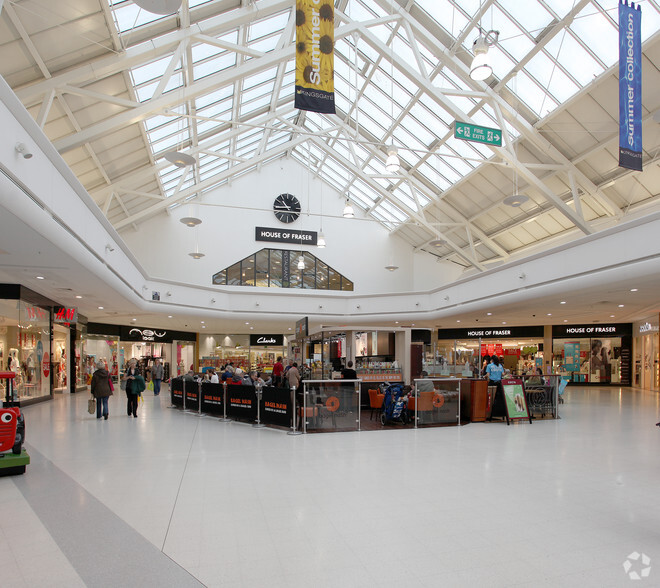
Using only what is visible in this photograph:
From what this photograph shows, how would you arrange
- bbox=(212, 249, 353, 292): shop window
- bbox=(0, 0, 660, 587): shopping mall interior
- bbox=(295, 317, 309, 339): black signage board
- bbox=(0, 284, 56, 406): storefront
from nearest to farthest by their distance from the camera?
1. bbox=(0, 0, 660, 587): shopping mall interior
2. bbox=(0, 284, 56, 406): storefront
3. bbox=(295, 317, 309, 339): black signage board
4. bbox=(212, 249, 353, 292): shop window

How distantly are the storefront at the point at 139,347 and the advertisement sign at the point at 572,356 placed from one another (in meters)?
19.7

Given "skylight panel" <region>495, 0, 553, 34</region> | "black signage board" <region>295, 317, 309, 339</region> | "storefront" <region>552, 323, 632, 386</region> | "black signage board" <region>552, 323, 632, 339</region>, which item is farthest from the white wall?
"skylight panel" <region>495, 0, 553, 34</region>

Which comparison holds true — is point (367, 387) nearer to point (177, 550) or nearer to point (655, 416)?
point (655, 416)

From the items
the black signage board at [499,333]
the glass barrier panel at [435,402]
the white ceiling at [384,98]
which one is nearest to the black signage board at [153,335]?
the white ceiling at [384,98]

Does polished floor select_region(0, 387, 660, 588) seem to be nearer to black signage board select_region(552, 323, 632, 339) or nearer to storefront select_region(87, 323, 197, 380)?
storefront select_region(87, 323, 197, 380)

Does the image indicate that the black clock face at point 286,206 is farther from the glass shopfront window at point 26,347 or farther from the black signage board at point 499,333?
the glass shopfront window at point 26,347

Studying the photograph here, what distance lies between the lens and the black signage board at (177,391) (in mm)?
13838

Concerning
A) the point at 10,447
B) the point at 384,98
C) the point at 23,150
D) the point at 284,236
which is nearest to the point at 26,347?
the point at 10,447

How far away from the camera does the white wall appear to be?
2364 cm

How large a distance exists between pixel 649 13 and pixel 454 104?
5.52 metres

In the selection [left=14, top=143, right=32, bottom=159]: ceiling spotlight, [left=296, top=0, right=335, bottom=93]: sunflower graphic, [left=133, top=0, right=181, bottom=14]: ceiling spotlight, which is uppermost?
[left=296, top=0, right=335, bottom=93]: sunflower graphic

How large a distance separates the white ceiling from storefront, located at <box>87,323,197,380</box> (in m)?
4.07

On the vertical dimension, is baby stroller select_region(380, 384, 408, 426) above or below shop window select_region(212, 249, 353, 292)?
below

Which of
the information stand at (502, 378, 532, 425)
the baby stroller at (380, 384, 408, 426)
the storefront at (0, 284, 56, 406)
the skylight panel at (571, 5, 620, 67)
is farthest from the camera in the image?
the storefront at (0, 284, 56, 406)
